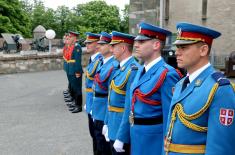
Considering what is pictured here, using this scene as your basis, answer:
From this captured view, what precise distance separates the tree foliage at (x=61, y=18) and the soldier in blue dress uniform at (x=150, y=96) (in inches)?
1381

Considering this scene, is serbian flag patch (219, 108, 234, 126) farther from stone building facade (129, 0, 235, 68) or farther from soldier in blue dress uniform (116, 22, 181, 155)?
stone building facade (129, 0, 235, 68)

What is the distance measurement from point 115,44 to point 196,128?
6.38ft

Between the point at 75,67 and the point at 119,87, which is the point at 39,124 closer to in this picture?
the point at 75,67

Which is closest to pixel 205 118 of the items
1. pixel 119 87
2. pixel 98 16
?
pixel 119 87

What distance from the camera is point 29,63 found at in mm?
18312

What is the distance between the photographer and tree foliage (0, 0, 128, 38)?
38844 millimetres

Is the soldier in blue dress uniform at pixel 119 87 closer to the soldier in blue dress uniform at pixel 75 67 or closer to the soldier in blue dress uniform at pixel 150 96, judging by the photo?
the soldier in blue dress uniform at pixel 150 96

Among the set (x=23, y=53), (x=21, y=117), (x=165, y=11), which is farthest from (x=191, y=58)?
(x=165, y=11)

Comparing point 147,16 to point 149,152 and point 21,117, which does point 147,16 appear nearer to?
point 21,117

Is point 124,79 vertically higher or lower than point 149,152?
higher

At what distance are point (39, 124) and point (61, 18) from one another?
45.4m

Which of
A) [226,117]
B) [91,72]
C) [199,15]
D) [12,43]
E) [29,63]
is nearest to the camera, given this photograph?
[226,117]

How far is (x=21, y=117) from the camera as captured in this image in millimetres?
8562

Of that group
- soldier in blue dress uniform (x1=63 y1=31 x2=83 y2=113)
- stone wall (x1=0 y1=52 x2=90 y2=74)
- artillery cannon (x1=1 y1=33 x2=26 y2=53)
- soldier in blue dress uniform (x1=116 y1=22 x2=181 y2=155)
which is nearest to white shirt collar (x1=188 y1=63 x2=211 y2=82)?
soldier in blue dress uniform (x1=116 y1=22 x2=181 y2=155)
